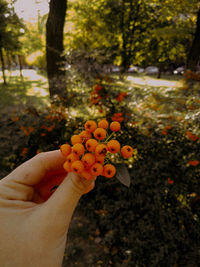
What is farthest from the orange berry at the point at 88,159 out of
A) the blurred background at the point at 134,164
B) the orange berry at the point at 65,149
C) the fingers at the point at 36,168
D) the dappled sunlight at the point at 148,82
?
the dappled sunlight at the point at 148,82

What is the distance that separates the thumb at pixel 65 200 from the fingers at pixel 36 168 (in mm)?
315

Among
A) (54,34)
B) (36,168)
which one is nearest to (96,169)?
(36,168)

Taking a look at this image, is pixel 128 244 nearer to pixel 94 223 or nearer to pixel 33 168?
pixel 94 223

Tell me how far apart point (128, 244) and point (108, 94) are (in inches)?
114

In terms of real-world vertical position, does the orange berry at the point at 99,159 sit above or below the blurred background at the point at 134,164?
above

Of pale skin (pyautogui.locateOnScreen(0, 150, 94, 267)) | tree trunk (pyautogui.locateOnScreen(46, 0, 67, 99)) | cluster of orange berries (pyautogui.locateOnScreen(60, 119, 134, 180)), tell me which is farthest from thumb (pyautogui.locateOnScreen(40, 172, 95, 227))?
tree trunk (pyautogui.locateOnScreen(46, 0, 67, 99))

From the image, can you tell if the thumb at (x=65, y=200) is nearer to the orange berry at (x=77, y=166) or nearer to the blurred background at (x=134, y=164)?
the orange berry at (x=77, y=166)

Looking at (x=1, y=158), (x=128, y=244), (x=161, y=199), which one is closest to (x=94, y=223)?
(x=128, y=244)

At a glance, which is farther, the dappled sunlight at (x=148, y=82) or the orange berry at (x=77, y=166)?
the dappled sunlight at (x=148, y=82)

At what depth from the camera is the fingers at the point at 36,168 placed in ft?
4.31

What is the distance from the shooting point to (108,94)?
371 centimetres

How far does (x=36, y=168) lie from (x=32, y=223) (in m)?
0.45

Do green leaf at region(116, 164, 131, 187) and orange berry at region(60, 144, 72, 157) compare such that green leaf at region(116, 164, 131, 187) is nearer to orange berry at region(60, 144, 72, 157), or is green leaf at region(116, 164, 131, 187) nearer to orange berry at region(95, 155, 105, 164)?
orange berry at region(95, 155, 105, 164)

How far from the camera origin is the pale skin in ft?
3.29
